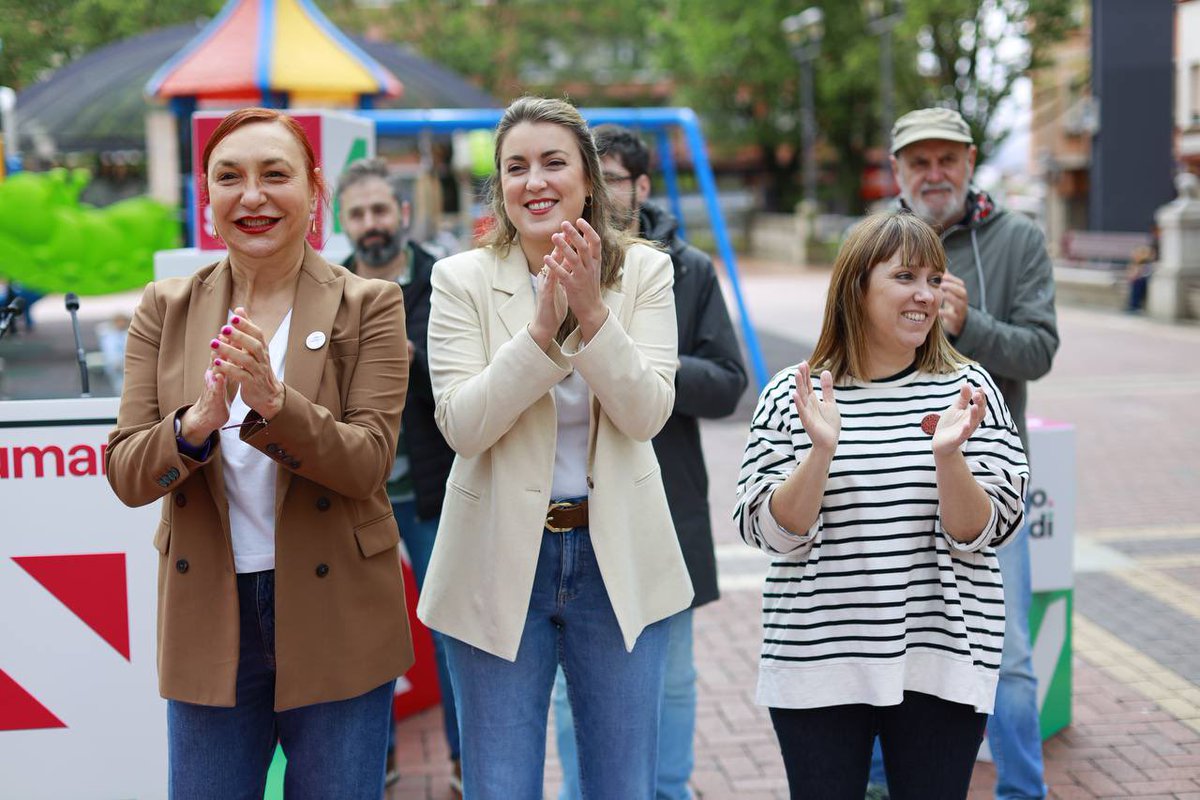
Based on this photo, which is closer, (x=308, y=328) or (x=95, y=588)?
(x=308, y=328)

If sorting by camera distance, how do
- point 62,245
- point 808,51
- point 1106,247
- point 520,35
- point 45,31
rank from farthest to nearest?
point 520,35 < point 808,51 < point 1106,247 < point 62,245 < point 45,31

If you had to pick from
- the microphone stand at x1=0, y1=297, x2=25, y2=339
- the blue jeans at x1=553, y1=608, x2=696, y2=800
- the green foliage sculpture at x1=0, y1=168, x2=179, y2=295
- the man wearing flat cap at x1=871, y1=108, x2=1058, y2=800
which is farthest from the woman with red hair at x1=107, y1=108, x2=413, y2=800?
the green foliage sculpture at x1=0, y1=168, x2=179, y2=295

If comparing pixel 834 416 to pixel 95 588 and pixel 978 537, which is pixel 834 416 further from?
pixel 95 588

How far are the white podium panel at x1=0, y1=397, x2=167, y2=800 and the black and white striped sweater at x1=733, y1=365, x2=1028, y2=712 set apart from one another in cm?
155

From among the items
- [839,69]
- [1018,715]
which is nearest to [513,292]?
[1018,715]

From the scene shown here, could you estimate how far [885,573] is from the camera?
2.57 meters

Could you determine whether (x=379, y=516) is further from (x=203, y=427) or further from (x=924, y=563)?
(x=924, y=563)

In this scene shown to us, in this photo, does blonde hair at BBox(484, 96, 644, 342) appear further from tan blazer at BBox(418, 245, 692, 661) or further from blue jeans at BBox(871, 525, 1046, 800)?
blue jeans at BBox(871, 525, 1046, 800)

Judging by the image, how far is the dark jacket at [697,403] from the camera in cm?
349

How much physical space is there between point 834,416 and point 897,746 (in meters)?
0.69

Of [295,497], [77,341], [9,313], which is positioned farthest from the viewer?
[9,313]

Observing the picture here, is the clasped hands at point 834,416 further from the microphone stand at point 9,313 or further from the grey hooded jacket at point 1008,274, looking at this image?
the microphone stand at point 9,313

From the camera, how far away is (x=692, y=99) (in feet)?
133

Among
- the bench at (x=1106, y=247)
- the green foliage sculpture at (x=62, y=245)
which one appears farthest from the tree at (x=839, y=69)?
the green foliage sculpture at (x=62, y=245)
